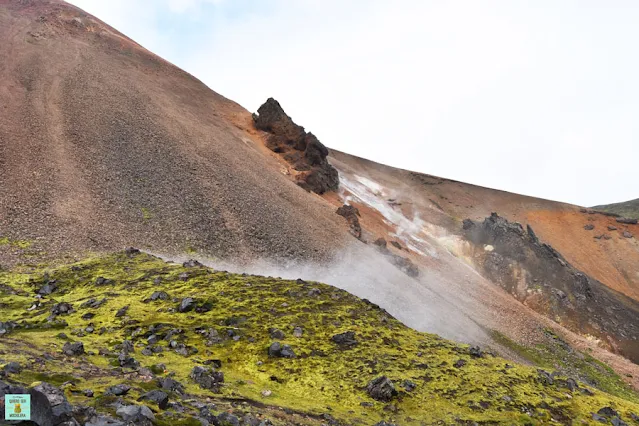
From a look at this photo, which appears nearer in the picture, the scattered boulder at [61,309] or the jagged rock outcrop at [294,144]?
the scattered boulder at [61,309]

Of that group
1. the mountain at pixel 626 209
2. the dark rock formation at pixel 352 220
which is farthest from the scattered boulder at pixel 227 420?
the mountain at pixel 626 209

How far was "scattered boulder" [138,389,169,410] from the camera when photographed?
9484 mm

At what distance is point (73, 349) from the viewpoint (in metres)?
12.8

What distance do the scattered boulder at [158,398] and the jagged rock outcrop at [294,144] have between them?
168 feet

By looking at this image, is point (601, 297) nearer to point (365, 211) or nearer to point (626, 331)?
point (626, 331)

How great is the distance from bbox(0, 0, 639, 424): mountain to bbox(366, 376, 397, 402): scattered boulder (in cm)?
10

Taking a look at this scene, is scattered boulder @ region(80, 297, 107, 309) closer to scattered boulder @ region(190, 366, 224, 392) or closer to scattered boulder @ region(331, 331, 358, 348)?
scattered boulder @ region(190, 366, 224, 392)

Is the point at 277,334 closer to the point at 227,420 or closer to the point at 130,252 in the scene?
the point at 227,420

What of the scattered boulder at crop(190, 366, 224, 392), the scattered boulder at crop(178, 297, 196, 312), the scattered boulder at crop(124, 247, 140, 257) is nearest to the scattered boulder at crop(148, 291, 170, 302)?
the scattered boulder at crop(178, 297, 196, 312)

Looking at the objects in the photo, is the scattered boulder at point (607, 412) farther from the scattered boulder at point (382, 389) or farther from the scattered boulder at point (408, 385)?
the scattered boulder at point (382, 389)

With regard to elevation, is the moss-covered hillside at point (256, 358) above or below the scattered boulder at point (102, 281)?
below

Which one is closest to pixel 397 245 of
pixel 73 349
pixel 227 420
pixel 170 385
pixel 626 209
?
pixel 73 349

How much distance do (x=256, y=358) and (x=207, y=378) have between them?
10.3 ft

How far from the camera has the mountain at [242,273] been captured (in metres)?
14.0
